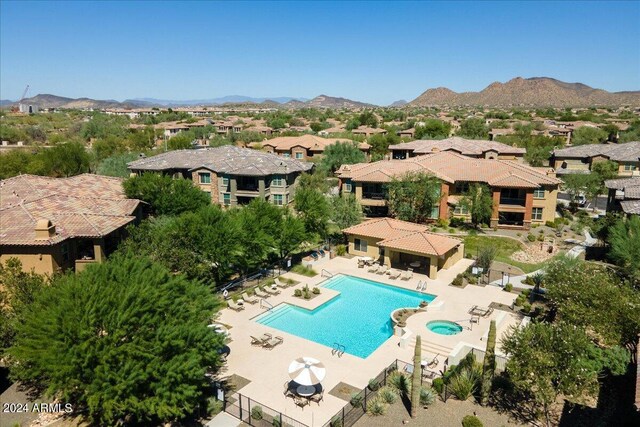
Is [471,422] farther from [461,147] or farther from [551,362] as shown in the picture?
[461,147]

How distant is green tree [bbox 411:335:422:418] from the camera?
19016 mm

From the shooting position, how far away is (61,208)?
33188mm

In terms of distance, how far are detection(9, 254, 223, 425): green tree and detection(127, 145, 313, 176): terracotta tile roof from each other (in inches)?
1419

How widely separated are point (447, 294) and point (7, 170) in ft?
179

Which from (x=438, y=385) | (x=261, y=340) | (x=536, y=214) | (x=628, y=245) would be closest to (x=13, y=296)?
(x=261, y=340)

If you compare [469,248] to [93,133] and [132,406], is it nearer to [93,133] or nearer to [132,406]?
[132,406]

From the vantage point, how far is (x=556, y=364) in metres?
18.0

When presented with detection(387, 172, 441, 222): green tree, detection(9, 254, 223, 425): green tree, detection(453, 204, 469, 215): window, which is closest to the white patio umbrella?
detection(9, 254, 223, 425): green tree

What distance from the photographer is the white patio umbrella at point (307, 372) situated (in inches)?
781

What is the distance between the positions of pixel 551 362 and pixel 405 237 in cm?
2062

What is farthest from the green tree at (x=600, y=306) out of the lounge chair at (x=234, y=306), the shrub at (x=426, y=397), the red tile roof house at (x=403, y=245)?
the lounge chair at (x=234, y=306)

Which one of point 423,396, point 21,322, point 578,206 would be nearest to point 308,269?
point 423,396

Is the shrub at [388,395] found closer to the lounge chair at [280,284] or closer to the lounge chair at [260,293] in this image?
the lounge chair at [260,293]

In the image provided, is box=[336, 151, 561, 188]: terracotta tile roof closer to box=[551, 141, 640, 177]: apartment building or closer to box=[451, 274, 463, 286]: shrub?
box=[451, 274, 463, 286]: shrub
